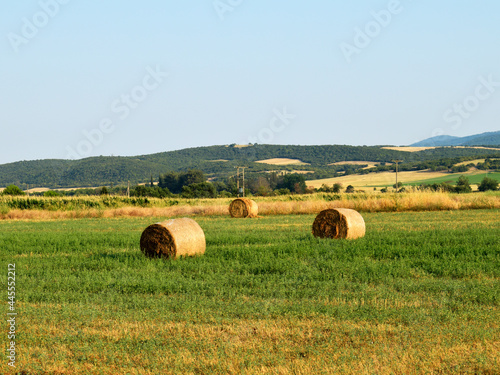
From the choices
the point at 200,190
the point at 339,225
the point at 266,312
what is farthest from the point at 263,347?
the point at 200,190

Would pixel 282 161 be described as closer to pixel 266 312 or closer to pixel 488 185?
pixel 488 185

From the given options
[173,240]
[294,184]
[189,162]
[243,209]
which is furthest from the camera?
[189,162]

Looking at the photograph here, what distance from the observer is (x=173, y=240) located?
12148 mm

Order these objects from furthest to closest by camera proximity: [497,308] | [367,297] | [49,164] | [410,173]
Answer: [49,164], [410,173], [367,297], [497,308]

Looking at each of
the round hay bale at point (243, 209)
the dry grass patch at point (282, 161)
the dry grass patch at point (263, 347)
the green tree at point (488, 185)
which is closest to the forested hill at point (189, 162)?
the dry grass patch at point (282, 161)

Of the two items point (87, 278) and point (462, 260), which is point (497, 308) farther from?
point (87, 278)

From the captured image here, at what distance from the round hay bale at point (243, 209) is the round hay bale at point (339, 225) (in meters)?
15.6

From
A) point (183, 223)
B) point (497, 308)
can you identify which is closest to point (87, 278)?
point (183, 223)

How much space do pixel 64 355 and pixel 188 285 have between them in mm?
3403

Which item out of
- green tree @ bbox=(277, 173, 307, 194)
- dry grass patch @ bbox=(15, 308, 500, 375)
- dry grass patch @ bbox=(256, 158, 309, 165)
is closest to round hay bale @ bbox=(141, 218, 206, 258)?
dry grass patch @ bbox=(15, 308, 500, 375)

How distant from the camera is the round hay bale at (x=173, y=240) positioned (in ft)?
40.0

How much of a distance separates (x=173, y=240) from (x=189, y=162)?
12239cm

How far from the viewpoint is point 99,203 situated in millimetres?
44781

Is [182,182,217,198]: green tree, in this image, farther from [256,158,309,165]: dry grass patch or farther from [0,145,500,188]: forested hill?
[256,158,309,165]: dry grass patch
